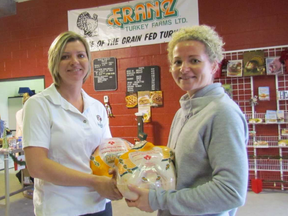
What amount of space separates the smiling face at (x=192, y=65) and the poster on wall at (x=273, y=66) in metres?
3.02

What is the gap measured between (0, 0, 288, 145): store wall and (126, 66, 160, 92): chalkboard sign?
0.09 meters

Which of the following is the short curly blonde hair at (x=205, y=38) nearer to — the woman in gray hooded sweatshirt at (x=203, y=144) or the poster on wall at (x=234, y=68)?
the woman in gray hooded sweatshirt at (x=203, y=144)

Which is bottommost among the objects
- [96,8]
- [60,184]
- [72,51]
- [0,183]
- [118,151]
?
[0,183]

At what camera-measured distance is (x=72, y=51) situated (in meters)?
1.25

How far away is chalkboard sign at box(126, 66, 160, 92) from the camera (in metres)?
4.12

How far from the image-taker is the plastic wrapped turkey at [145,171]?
0.94m

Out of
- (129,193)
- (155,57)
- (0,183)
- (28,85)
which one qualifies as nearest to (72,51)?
(129,193)

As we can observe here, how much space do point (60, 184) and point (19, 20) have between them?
502 cm

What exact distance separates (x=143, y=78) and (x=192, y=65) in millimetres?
3214

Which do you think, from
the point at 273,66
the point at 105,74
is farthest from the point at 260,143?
the point at 105,74

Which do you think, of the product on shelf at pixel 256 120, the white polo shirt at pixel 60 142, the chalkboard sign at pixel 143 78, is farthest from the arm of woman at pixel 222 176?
the chalkboard sign at pixel 143 78

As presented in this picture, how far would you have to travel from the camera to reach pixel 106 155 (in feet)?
3.85

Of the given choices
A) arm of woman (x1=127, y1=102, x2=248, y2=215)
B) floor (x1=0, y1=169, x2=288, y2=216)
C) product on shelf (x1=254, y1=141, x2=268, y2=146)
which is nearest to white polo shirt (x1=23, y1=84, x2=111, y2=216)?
arm of woman (x1=127, y1=102, x2=248, y2=215)

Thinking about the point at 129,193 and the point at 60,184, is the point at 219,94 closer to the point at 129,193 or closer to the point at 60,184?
the point at 129,193
